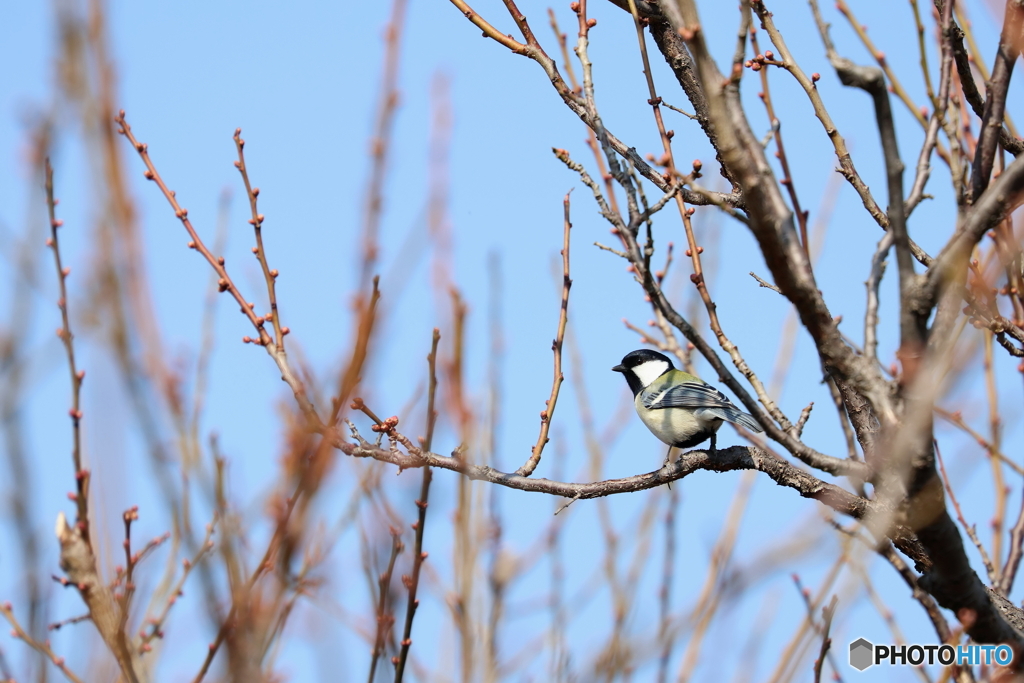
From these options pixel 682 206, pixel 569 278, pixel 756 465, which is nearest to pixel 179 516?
pixel 682 206

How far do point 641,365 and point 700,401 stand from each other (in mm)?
1620

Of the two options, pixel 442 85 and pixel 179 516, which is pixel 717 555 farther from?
pixel 179 516

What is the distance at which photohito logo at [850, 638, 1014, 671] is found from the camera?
257cm

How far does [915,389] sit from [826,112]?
1350 mm

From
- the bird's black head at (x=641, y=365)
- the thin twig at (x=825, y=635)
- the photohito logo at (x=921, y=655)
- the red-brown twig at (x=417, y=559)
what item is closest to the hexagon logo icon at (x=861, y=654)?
the photohito logo at (x=921, y=655)

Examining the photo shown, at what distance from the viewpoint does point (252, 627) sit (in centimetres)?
119

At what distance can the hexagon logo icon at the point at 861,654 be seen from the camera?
3.37 m

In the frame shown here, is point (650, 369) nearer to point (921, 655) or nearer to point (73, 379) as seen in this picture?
point (921, 655)

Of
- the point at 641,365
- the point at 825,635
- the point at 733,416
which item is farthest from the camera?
the point at 641,365

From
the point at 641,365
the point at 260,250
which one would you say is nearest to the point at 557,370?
the point at 260,250

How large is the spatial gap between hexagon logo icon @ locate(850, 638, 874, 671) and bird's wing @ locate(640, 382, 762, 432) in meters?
1.09

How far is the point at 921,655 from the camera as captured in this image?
10.5 feet

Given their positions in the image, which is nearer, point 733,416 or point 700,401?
point 733,416

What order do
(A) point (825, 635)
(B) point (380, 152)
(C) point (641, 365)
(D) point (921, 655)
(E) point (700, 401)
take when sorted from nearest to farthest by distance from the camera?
1. (B) point (380, 152)
2. (A) point (825, 635)
3. (D) point (921, 655)
4. (E) point (700, 401)
5. (C) point (641, 365)
